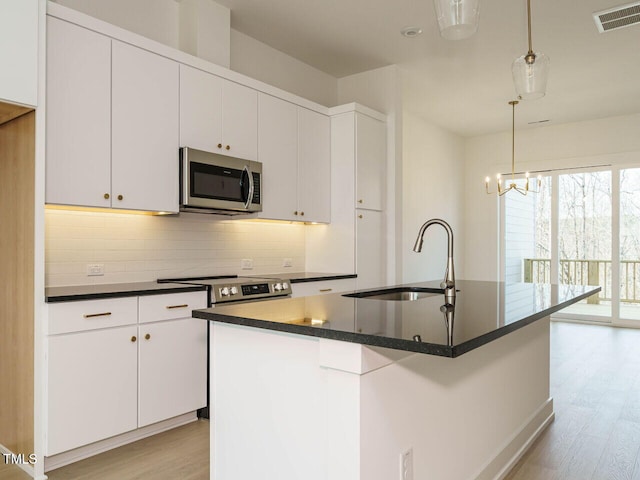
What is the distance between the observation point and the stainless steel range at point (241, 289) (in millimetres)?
A: 3176

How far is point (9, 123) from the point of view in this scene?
2699 millimetres

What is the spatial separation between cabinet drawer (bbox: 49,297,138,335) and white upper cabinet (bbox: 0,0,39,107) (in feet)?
3.39

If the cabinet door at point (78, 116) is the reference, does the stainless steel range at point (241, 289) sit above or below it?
below

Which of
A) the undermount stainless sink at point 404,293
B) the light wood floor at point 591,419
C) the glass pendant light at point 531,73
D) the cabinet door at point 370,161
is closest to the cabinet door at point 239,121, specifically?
the cabinet door at point 370,161

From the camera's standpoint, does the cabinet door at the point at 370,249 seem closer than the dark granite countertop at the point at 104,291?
No

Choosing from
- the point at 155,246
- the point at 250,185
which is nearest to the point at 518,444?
the point at 250,185

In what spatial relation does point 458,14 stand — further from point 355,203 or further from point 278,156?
point 355,203

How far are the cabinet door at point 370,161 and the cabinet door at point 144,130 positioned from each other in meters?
1.82

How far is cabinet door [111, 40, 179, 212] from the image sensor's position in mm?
2971

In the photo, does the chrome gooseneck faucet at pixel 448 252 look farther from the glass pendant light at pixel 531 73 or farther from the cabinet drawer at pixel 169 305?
the cabinet drawer at pixel 169 305

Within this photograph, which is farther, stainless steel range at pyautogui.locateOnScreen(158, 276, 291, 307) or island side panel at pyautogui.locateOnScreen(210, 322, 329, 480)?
stainless steel range at pyautogui.locateOnScreen(158, 276, 291, 307)

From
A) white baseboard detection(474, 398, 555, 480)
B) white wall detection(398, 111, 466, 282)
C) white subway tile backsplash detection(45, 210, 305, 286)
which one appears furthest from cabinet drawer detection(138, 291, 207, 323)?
white wall detection(398, 111, 466, 282)

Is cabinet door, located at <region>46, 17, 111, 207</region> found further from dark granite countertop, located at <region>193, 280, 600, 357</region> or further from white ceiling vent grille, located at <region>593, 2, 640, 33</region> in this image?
white ceiling vent grille, located at <region>593, 2, 640, 33</region>

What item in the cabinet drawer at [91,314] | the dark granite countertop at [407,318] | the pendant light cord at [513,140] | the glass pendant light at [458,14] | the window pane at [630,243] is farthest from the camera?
the window pane at [630,243]
